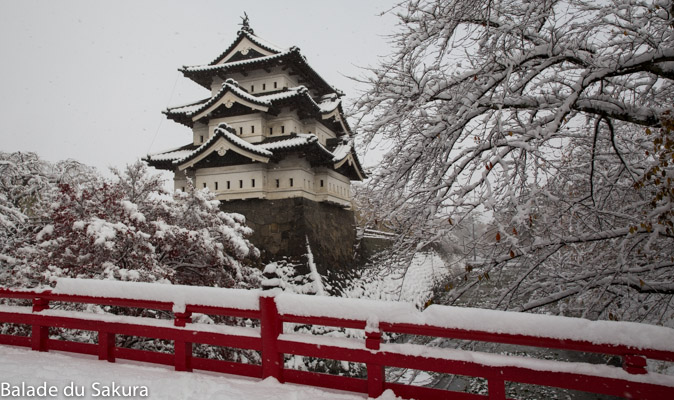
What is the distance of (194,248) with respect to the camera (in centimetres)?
952

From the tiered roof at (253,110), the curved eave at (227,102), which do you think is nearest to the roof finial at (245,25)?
the tiered roof at (253,110)

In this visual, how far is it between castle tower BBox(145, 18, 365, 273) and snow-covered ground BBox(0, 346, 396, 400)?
12.6m

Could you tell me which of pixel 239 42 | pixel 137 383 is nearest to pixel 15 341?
pixel 137 383

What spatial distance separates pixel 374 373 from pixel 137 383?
2286 millimetres

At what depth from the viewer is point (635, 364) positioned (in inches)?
92.9

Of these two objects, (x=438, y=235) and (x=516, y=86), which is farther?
(x=516, y=86)

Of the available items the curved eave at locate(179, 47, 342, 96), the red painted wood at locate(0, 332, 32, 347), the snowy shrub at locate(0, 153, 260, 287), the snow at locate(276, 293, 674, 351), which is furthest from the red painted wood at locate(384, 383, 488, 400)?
the curved eave at locate(179, 47, 342, 96)

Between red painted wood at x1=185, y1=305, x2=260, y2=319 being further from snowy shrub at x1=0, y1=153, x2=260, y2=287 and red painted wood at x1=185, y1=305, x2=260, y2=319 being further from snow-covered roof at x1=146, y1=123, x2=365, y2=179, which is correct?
snow-covered roof at x1=146, y1=123, x2=365, y2=179

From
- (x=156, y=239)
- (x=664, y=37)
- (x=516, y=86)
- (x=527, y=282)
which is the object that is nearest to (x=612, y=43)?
(x=664, y=37)

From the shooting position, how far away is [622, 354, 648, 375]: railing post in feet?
7.70

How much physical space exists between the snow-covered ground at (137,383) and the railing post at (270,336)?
96 mm

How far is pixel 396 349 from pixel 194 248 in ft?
26.3

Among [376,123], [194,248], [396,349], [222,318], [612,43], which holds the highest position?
[612,43]

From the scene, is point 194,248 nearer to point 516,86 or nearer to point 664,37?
point 516,86
